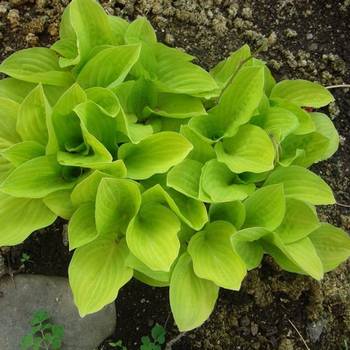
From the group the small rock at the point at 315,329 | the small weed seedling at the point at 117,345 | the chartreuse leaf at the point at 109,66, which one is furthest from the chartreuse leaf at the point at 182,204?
the small rock at the point at 315,329

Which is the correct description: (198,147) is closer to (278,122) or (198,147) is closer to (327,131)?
(278,122)

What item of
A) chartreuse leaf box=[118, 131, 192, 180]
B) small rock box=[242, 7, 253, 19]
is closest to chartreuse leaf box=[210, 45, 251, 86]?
chartreuse leaf box=[118, 131, 192, 180]

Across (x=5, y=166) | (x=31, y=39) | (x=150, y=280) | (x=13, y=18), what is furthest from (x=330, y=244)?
(x=13, y=18)

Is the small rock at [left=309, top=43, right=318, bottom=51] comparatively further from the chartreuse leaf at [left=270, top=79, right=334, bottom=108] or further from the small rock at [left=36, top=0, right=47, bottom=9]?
the small rock at [left=36, top=0, right=47, bottom=9]

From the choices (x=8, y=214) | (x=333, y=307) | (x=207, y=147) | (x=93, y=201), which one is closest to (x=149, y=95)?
(x=207, y=147)

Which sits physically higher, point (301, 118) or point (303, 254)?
point (301, 118)

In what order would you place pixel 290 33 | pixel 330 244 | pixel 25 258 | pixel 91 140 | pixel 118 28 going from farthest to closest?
pixel 290 33, pixel 25 258, pixel 118 28, pixel 330 244, pixel 91 140
